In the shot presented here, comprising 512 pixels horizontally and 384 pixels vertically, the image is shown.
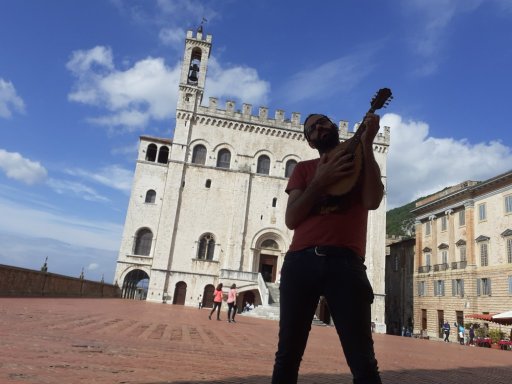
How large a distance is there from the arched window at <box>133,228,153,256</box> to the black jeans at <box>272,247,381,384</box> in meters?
33.4

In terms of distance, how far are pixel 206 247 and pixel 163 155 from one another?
9652mm

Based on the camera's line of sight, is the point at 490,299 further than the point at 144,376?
Yes

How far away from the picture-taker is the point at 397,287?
141ft

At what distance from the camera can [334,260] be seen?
2.25m

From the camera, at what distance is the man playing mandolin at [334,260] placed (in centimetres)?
219

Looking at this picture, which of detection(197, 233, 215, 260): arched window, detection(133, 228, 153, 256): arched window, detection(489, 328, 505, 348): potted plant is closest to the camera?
detection(489, 328, 505, 348): potted plant

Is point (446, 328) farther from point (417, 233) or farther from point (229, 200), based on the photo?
point (229, 200)

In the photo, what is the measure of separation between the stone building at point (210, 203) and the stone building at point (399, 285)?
661cm

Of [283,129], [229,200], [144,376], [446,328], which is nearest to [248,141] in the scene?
[283,129]

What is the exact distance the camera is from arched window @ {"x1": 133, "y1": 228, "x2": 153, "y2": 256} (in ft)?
112

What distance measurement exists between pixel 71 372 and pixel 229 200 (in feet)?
105

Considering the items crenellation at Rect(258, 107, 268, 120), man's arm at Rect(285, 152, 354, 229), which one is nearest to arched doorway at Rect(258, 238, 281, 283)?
crenellation at Rect(258, 107, 268, 120)

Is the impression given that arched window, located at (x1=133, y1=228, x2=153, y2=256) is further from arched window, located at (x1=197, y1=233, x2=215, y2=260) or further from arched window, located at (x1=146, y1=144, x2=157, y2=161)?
arched window, located at (x1=146, y1=144, x2=157, y2=161)

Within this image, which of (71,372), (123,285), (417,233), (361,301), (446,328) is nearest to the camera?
(361,301)
